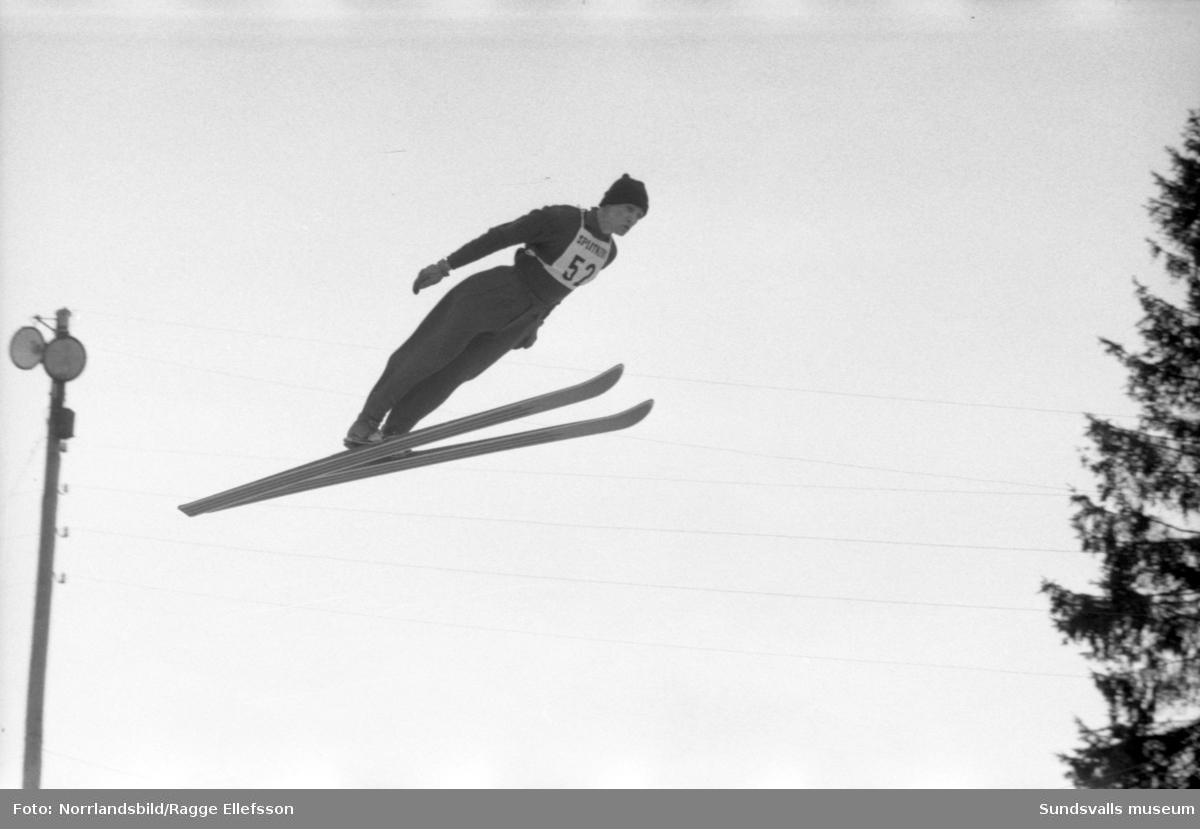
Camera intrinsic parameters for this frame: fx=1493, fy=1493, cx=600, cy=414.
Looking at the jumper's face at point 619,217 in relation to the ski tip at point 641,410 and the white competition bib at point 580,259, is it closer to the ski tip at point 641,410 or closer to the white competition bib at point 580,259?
the white competition bib at point 580,259

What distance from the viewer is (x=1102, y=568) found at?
962 centimetres

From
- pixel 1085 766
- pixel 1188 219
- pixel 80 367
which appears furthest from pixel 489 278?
pixel 1188 219

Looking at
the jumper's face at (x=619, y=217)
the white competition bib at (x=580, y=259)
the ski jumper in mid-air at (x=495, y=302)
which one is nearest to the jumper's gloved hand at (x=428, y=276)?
the ski jumper in mid-air at (x=495, y=302)

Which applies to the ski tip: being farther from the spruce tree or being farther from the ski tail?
the spruce tree

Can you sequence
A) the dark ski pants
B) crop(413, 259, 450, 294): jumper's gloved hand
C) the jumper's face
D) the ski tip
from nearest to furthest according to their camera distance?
crop(413, 259, 450, 294): jumper's gloved hand < the jumper's face < the dark ski pants < the ski tip

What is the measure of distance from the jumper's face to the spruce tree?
189 inches

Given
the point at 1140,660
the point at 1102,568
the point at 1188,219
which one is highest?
the point at 1188,219

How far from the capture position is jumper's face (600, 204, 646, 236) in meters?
6.25

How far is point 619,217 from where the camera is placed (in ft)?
20.6

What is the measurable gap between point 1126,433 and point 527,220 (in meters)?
5.29

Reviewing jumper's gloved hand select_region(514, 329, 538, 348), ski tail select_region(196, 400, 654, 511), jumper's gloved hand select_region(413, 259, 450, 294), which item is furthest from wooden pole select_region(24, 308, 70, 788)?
jumper's gloved hand select_region(514, 329, 538, 348)

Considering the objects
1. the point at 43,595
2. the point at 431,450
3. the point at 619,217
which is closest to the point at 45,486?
the point at 43,595
